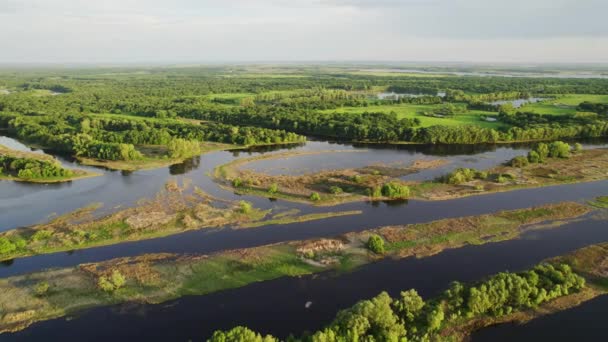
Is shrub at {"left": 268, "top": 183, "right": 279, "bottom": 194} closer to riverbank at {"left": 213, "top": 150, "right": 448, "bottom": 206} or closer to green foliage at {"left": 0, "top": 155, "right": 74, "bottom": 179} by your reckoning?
riverbank at {"left": 213, "top": 150, "right": 448, "bottom": 206}

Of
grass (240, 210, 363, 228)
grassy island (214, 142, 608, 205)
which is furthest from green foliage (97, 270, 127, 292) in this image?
grassy island (214, 142, 608, 205)

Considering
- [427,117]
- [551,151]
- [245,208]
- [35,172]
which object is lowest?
[245,208]

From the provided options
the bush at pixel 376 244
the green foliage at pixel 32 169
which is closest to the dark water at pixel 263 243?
the bush at pixel 376 244

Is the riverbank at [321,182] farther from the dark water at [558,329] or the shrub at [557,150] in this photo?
the dark water at [558,329]

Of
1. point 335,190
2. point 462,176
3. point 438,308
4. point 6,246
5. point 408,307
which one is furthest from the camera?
point 462,176

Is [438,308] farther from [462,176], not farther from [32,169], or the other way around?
[32,169]

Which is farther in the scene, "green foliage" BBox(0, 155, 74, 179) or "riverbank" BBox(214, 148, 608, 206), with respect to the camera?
"green foliage" BBox(0, 155, 74, 179)

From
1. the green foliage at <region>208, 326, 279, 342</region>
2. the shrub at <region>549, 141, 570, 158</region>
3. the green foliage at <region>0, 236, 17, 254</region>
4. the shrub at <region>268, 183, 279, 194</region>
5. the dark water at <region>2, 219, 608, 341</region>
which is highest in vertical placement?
the shrub at <region>549, 141, 570, 158</region>

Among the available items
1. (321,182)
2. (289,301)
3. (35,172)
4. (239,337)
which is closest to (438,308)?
(289,301)
